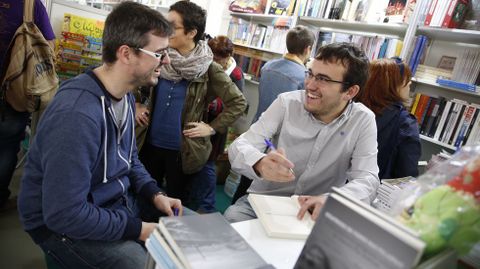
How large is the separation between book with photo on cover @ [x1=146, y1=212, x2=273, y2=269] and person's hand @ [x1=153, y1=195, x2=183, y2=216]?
60 cm

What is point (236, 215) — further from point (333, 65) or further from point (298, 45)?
point (298, 45)

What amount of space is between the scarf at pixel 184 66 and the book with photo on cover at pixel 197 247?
137 centimetres

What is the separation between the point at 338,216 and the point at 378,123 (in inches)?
60.7

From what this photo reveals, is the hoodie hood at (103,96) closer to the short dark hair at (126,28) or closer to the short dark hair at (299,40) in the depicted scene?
the short dark hair at (126,28)

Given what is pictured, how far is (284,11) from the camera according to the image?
12.3 ft

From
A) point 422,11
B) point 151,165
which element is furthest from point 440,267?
point 422,11

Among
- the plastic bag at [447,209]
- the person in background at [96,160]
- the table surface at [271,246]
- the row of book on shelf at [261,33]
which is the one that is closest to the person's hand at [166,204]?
the person in background at [96,160]

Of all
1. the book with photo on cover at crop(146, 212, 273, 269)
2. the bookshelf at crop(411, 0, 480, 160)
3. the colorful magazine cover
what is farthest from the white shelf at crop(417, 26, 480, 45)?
the book with photo on cover at crop(146, 212, 273, 269)

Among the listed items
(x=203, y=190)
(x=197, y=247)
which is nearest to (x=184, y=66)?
(x=203, y=190)

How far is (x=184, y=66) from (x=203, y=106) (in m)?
0.36

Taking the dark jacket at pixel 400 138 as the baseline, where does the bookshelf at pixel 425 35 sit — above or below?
above

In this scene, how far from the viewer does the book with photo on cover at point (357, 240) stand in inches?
20.4

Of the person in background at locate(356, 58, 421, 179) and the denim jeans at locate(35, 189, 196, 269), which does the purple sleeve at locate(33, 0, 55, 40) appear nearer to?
the denim jeans at locate(35, 189, 196, 269)

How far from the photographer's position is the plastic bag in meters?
0.56
